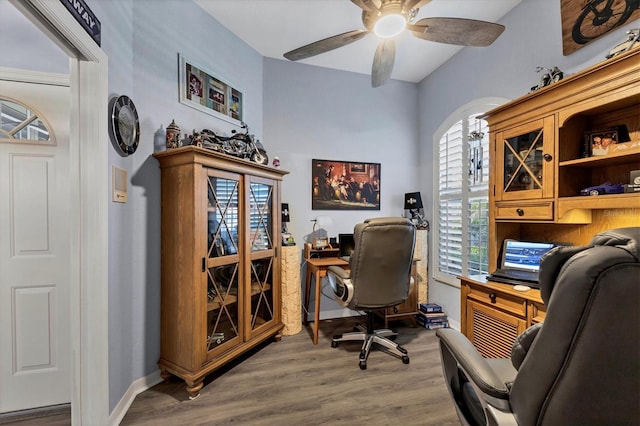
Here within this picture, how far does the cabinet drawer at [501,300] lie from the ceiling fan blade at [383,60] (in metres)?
1.95

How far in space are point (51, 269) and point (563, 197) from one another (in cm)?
340

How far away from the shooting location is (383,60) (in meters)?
2.20

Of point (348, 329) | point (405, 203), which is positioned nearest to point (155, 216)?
point (348, 329)

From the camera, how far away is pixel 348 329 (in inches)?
119

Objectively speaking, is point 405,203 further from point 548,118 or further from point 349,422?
point 349,422

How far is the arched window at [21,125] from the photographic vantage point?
168 cm

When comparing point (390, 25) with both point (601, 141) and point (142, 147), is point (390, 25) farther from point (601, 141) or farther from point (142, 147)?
point (142, 147)

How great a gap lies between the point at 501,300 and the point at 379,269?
866 mm

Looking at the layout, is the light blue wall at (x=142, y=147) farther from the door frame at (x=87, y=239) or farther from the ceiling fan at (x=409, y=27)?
the ceiling fan at (x=409, y=27)

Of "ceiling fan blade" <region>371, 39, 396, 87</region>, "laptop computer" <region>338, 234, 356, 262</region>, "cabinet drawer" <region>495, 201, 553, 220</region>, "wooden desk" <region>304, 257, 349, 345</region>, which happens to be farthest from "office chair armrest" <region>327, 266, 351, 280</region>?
"ceiling fan blade" <region>371, 39, 396, 87</region>

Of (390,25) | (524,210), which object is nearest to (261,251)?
(390,25)

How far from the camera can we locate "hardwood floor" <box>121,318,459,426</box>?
1.67 meters

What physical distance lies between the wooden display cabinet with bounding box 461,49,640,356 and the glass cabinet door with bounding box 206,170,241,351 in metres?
1.90

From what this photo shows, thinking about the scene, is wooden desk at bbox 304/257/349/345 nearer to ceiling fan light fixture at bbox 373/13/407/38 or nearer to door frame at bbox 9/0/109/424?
door frame at bbox 9/0/109/424
